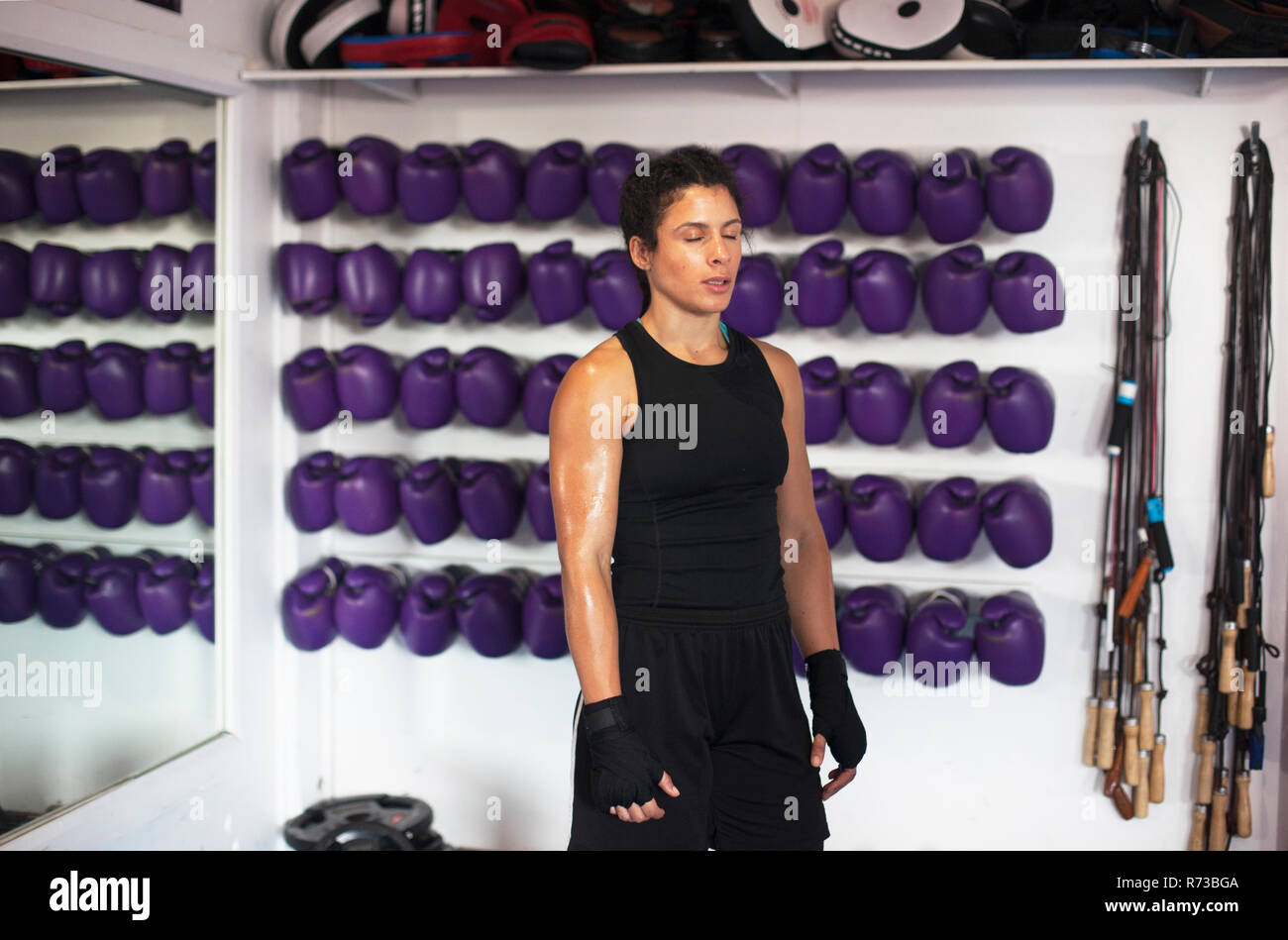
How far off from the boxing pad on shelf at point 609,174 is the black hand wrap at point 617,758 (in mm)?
1742

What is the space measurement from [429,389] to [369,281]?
379mm

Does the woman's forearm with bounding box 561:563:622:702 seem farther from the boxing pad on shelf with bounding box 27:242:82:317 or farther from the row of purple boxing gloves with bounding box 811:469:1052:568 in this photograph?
the boxing pad on shelf with bounding box 27:242:82:317

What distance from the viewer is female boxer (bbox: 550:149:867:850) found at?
6.43 feet

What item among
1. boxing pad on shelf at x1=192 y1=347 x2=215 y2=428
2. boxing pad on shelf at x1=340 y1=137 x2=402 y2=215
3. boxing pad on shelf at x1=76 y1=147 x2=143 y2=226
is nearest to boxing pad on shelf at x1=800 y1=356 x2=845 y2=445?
boxing pad on shelf at x1=340 y1=137 x2=402 y2=215

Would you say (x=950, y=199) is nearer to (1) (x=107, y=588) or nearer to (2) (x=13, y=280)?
(2) (x=13, y=280)

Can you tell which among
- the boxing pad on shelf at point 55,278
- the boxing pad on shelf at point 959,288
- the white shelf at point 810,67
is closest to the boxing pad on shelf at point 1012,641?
the boxing pad on shelf at point 959,288

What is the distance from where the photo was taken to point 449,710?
3.76 m

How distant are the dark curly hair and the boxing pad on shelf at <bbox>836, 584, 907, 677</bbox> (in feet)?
4.84

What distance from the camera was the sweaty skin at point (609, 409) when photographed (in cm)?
194

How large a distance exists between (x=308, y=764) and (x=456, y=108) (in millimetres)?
2186

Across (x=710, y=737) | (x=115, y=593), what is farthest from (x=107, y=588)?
(x=710, y=737)

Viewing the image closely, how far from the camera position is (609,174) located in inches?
128

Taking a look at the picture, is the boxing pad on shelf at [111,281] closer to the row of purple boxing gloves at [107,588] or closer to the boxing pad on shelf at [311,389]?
the boxing pad on shelf at [311,389]
